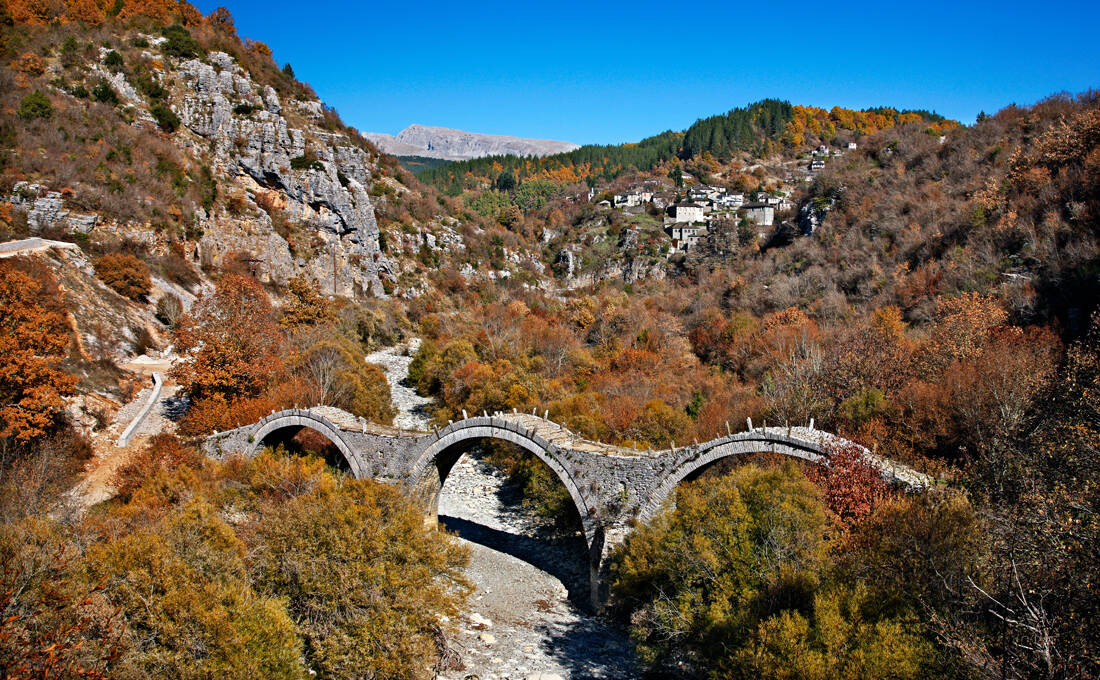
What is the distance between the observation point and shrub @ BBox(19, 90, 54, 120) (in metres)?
38.0

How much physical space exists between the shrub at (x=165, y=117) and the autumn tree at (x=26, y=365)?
2696 centimetres

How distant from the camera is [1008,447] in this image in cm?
1524

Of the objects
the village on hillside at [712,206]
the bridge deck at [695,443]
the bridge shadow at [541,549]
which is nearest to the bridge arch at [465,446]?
the bridge deck at [695,443]

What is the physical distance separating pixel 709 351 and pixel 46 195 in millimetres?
Answer: 41600

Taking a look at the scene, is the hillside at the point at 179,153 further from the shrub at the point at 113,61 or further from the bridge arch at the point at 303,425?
the bridge arch at the point at 303,425

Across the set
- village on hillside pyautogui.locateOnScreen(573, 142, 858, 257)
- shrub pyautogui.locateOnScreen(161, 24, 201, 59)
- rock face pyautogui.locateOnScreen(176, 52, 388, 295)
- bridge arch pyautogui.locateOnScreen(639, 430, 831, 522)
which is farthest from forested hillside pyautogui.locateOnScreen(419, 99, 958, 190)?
bridge arch pyautogui.locateOnScreen(639, 430, 831, 522)

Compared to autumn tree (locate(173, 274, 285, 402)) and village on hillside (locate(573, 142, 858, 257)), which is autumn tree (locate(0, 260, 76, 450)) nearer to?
autumn tree (locate(173, 274, 285, 402))

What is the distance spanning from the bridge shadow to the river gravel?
0.04 metres

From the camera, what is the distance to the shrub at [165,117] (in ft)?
148

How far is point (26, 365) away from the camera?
2083 cm

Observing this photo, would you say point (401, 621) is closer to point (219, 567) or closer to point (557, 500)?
point (219, 567)

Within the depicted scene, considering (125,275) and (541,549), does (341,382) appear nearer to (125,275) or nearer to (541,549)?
(541,549)

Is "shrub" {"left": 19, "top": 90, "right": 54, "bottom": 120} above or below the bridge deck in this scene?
above

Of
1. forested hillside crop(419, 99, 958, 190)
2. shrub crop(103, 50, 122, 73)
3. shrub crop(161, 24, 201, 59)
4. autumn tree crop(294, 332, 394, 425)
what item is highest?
forested hillside crop(419, 99, 958, 190)
